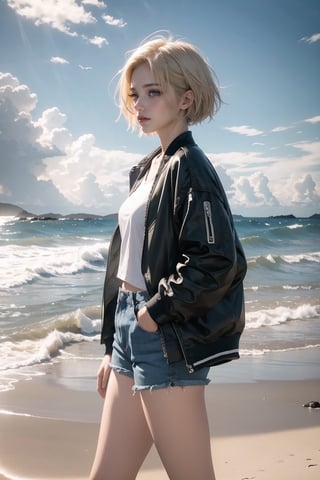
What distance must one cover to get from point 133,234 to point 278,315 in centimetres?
745

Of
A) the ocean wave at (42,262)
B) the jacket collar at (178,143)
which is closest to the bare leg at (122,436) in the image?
the jacket collar at (178,143)

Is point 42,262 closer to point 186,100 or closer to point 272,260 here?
point 272,260

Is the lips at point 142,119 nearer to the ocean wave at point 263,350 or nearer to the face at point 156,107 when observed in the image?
Result: the face at point 156,107

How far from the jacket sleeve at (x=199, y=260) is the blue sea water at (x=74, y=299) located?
3.79m

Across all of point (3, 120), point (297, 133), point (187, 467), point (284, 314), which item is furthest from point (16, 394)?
point (297, 133)

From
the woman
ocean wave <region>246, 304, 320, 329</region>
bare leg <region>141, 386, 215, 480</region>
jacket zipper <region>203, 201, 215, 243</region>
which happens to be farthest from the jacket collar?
ocean wave <region>246, 304, 320, 329</region>

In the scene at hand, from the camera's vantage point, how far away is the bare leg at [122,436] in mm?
1862

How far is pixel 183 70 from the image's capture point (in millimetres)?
1787

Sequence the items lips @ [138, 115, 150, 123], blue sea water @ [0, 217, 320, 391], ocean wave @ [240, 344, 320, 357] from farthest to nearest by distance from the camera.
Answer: blue sea water @ [0, 217, 320, 391], ocean wave @ [240, 344, 320, 357], lips @ [138, 115, 150, 123]

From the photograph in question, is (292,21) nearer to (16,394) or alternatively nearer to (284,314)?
(284,314)

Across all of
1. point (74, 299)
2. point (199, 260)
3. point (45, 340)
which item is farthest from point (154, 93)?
point (74, 299)

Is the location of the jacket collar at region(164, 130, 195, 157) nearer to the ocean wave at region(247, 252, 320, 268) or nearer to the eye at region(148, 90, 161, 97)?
the eye at region(148, 90, 161, 97)

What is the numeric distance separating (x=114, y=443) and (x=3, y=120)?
102 feet

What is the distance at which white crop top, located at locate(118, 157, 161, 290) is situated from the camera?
180cm
